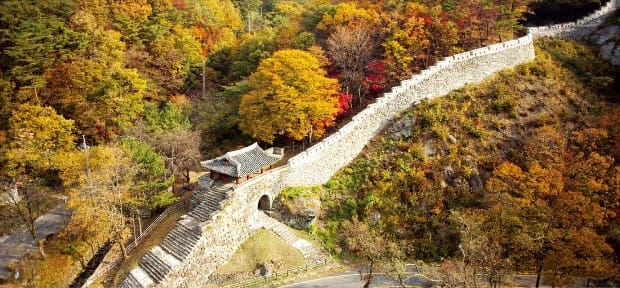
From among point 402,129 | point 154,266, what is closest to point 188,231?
point 154,266

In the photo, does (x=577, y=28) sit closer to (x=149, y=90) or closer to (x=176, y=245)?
(x=149, y=90)

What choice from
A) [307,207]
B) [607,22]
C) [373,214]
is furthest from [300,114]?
[607,22]

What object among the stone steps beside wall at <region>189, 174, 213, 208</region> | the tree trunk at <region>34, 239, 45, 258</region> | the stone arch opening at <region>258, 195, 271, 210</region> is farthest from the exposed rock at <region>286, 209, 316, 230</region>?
the tree trunk at <region>34, 239, 45, 258</region>

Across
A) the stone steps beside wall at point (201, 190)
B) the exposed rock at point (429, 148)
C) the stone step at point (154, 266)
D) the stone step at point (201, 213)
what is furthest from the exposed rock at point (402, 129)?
the stone step at point (154, 266)

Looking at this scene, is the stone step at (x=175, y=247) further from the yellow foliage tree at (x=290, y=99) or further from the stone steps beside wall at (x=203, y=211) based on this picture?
the yellow foliage tree at (x=290, y=99)

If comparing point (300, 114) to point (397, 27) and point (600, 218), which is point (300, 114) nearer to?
point (397, 27)
